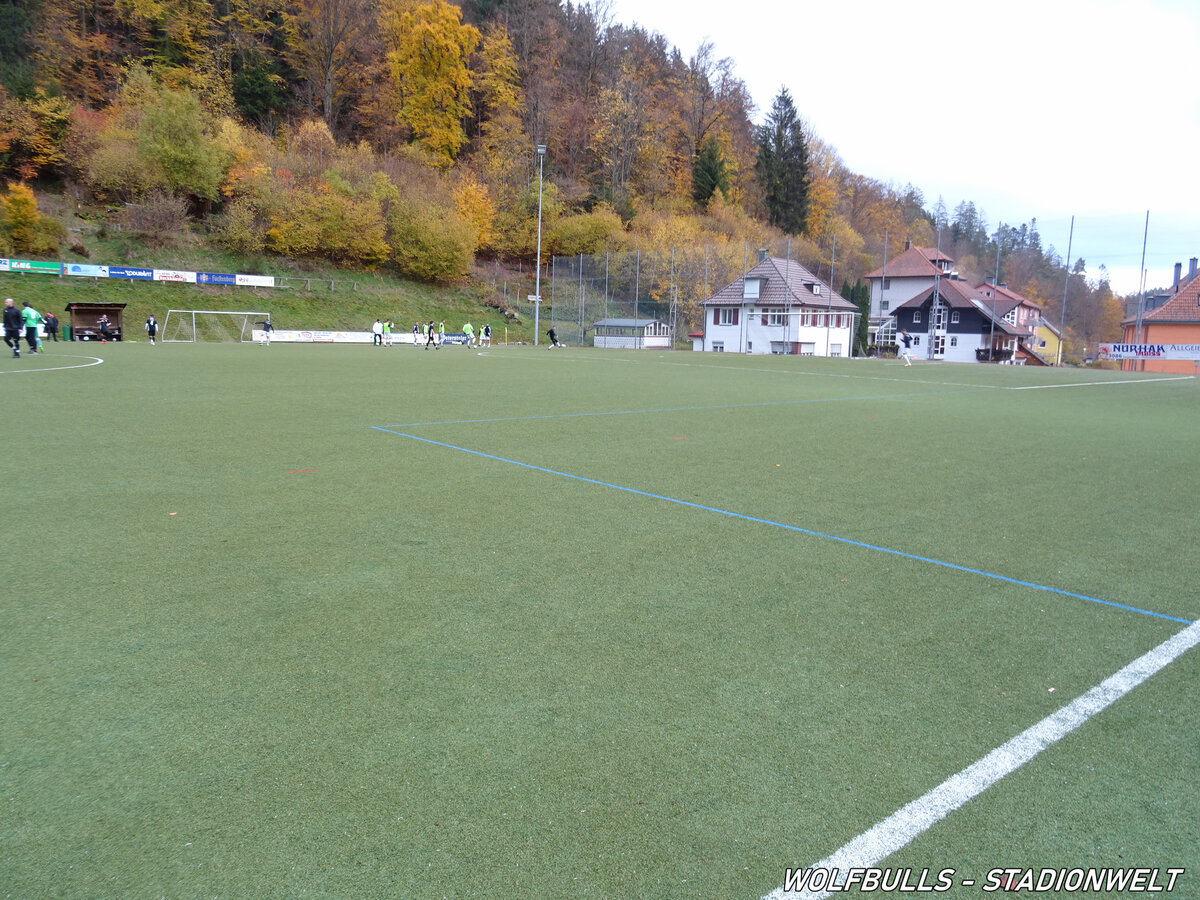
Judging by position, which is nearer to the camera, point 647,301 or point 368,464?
point 368,464

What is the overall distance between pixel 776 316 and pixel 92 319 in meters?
40.0

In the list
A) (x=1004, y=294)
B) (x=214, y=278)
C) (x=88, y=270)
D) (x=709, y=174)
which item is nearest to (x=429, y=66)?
(x=709, y=174)

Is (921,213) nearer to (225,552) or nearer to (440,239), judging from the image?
(440,239)

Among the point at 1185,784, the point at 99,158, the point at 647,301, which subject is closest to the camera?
the point at 1185,784

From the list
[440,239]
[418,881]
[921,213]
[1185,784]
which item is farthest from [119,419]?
[921,213]

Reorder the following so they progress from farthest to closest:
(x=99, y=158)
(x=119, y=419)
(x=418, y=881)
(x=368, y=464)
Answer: (x=99, y=158), (x=119, y=419), (x=368, y=464), (x=418, y=881)

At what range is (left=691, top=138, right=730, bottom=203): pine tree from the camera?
236 feet

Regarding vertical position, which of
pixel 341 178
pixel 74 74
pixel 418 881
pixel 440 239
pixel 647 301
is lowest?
pixel 418 881

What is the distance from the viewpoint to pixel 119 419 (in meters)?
10.8

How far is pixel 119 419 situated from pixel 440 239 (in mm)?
51102

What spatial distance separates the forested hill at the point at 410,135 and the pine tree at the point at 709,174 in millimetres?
186

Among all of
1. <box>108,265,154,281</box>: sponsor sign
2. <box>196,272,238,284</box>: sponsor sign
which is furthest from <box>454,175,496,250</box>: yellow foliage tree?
<box>108,265,154,281</box>: sponsor sign

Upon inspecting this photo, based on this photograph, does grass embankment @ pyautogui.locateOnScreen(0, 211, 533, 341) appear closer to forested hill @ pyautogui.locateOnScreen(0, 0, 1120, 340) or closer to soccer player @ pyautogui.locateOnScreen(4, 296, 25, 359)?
forested hill @ pyautogui.locateOnScreen(0, 0, 1120, 340)

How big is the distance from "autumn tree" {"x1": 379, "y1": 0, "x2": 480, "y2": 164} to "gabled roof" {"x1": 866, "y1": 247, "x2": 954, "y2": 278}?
43214 millimetres
